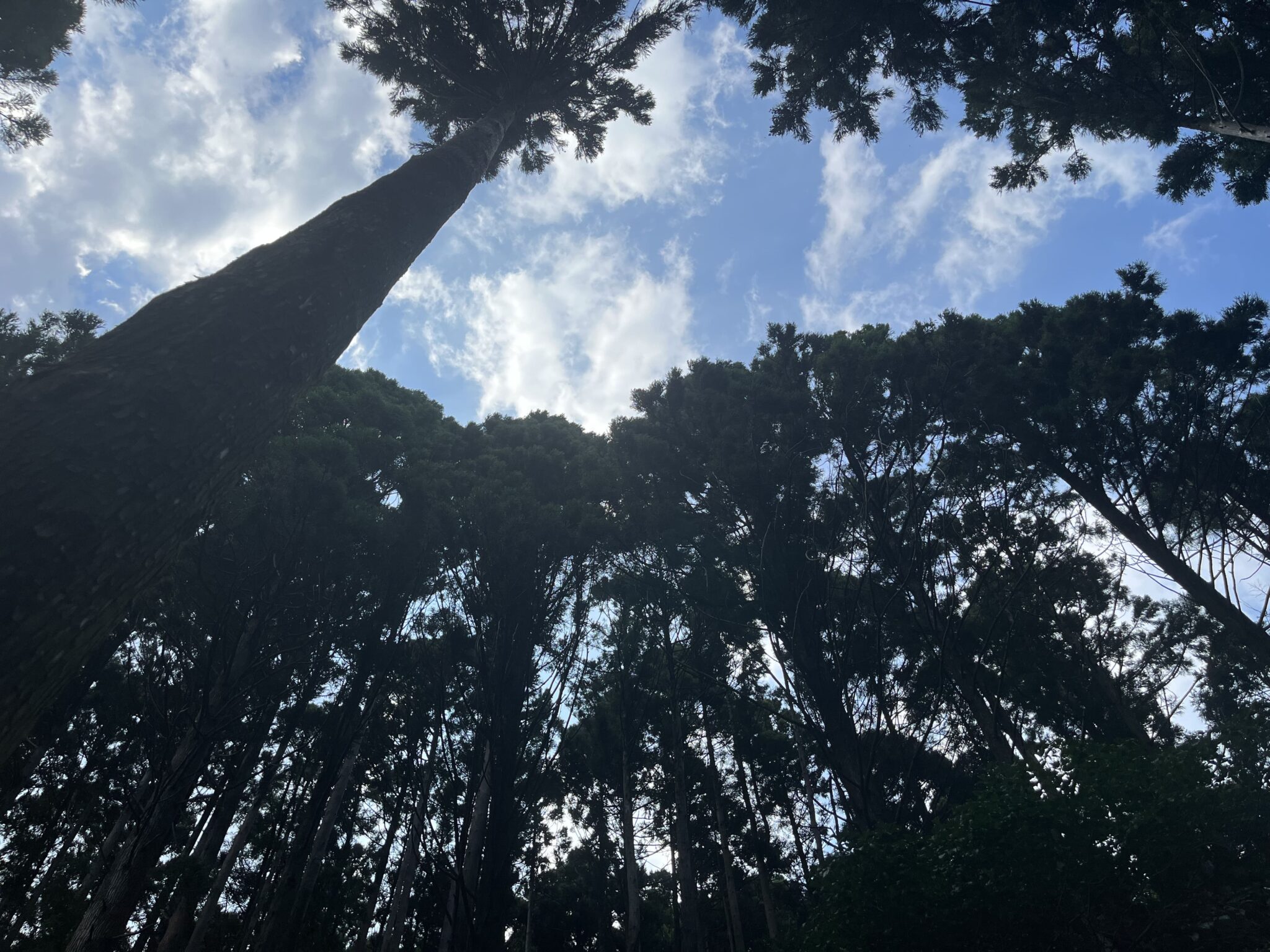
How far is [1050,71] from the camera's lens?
909cm

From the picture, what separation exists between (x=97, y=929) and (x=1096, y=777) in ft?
36.1

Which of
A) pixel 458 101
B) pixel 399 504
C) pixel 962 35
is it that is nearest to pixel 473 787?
pixel 399 504

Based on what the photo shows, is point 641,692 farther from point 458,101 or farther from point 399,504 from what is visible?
point 458,101

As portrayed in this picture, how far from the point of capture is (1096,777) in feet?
18.5

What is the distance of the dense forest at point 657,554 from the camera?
117 inches

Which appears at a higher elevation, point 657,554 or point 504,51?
point 504,51

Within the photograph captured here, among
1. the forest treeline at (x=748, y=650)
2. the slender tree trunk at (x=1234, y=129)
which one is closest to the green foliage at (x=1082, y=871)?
the forest treeline at (x=748, y=650)

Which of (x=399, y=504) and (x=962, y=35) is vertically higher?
(x=962, y=35)

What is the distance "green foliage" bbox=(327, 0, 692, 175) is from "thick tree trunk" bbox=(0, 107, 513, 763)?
18.8ft

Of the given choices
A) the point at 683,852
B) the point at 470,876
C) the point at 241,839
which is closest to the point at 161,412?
the point at 470,876

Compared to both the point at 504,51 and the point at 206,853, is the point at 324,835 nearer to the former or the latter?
the point at 206,853

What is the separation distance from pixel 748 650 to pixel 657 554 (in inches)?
107

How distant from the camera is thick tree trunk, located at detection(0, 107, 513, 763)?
1.66 meters

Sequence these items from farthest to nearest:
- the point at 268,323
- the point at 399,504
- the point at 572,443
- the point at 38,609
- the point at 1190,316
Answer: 1. the point at 572,443
2. the point at 399,504
3. the point at 1190,316
4. the point at 268,323
5. the point at 38,609
